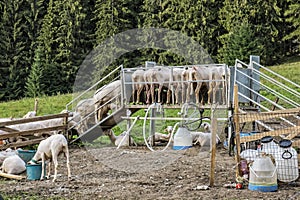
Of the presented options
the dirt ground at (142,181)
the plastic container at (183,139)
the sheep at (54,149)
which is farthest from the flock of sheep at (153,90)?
the sheep at (54,149)

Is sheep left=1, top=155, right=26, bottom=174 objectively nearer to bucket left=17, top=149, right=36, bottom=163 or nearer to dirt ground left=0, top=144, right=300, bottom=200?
dirt ground left=0, top=144, right=300, bottom=200

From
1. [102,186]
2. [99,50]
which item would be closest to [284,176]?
[102,186]

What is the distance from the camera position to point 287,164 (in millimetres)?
10094

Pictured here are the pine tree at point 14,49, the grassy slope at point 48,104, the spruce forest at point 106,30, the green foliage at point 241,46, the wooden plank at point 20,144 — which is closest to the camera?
the wooden plank at point 20,144

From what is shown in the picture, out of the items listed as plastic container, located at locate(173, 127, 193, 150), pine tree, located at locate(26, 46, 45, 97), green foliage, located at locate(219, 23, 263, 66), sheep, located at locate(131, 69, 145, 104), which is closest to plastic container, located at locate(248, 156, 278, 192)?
plastic container, located at locate(173, 127, 193, 150)

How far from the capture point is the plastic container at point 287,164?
10023 millimetres

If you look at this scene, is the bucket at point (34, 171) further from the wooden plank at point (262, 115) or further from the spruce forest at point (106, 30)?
the spruce forest at point (106, 30)

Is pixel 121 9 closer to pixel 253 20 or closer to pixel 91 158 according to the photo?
pixel 253 20

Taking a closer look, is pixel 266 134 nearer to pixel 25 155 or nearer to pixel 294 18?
pixel 25 155

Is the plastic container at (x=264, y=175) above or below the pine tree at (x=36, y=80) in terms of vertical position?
below

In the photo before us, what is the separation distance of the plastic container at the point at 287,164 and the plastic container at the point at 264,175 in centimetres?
51

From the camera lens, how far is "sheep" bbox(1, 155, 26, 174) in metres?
12.8

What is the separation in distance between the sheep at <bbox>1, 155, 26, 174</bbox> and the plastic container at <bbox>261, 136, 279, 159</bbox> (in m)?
5.88

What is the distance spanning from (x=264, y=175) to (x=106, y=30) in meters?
33.4
